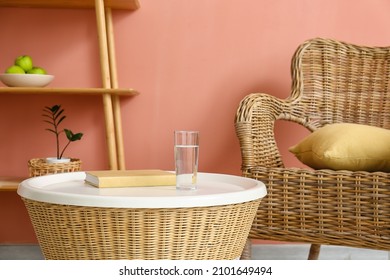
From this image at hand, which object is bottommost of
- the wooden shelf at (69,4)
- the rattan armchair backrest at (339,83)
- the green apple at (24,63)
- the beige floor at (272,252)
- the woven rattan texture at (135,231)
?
the beige floor at (272,252)

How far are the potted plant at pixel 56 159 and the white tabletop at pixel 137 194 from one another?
0.59 meters

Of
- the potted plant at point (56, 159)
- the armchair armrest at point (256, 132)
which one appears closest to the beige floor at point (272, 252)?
the potted plant at point (56, 159)

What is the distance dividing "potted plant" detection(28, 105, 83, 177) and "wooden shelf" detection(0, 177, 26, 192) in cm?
7

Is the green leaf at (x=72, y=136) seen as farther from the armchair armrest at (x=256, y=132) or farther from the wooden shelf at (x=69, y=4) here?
the armchair armrest at (x=256, y=132)

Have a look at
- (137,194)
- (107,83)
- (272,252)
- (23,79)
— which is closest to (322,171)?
(137,194)

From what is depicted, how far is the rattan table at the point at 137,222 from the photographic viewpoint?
1.05 meters

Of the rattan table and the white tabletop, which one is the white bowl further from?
the rattan table

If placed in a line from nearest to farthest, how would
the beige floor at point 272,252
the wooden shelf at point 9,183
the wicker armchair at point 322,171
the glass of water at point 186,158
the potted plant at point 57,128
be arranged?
the glass of water at point 186,158 < the wicker armchair at point 322,171 < the wooden shelf at point 9,183 < the potted plant at point 57,128 < the beige floor at point 272,252

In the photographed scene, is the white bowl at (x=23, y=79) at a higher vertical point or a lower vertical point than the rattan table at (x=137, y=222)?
higher

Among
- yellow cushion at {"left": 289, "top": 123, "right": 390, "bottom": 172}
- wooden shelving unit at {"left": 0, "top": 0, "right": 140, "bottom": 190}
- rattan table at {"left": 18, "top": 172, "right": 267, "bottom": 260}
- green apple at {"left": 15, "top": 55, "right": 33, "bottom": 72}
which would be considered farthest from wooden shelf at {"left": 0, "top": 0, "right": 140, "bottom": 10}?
rattan table at {"left": 18, "top": 172, "right": 267, "bottom": 260}

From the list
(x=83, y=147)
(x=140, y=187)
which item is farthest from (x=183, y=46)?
(x=140, y=187)

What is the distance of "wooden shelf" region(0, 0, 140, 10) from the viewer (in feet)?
6.84

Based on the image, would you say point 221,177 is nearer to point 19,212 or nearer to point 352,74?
point 352,74
